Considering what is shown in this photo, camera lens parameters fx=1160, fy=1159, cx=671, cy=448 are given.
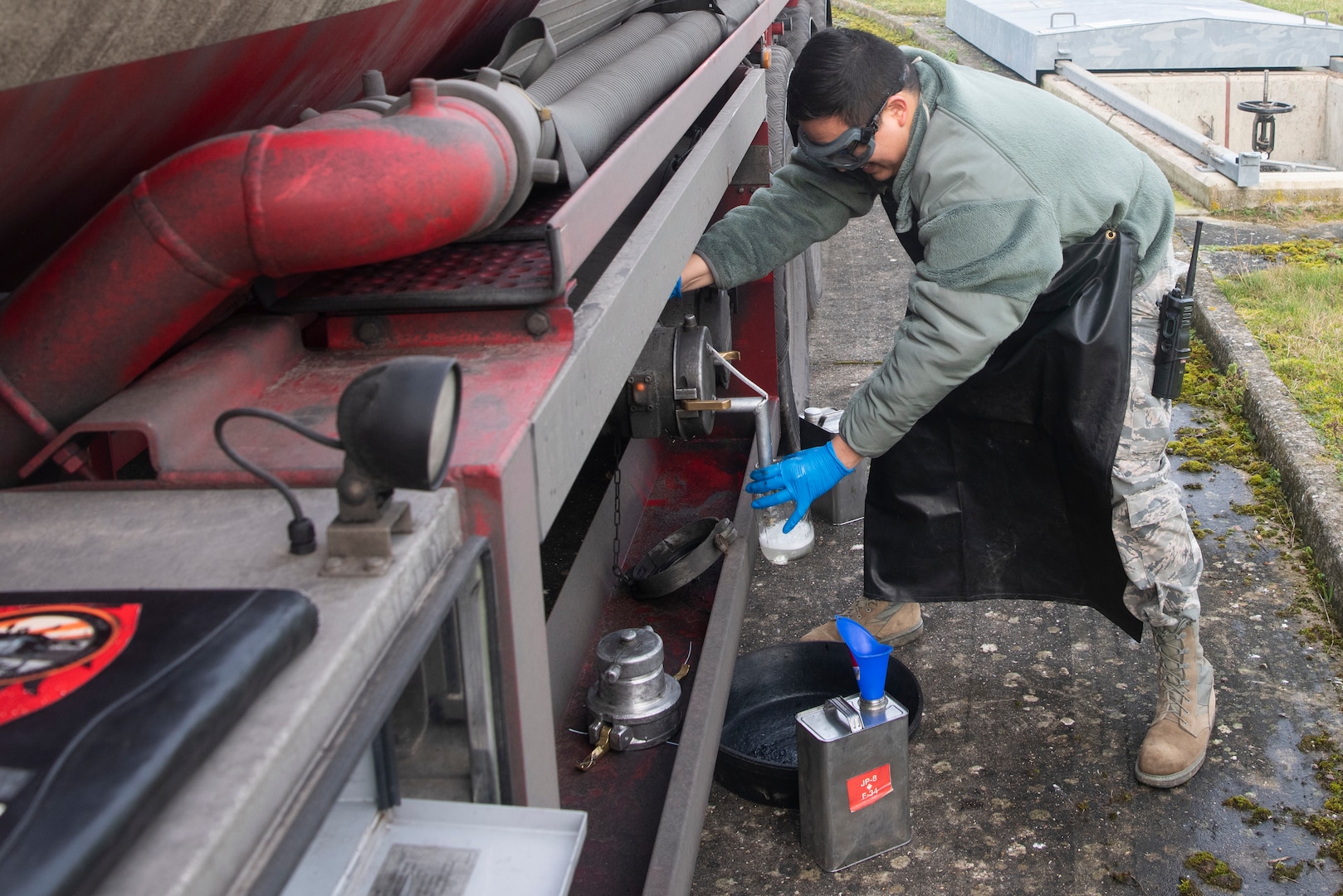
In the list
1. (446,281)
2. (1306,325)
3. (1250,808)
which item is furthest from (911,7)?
(446,281)

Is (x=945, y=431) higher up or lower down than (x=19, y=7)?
lower down

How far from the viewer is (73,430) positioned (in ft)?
3.79

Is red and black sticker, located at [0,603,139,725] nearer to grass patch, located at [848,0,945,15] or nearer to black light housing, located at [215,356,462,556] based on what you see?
black light housing, located at [215,356,462,556]

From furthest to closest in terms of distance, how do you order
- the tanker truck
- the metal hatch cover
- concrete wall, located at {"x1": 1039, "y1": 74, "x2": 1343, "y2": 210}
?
the metal hatch cover, concrete wall, located at {"x1": 1039, "y1": 74, "x2": 1343, "y2": 210}, the tanker truck

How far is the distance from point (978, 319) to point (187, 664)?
172 cm

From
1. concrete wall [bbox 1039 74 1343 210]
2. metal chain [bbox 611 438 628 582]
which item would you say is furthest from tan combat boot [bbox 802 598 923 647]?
concrete wall [bbox 1039 74 1343 210]

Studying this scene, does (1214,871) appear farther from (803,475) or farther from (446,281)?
(446,281)

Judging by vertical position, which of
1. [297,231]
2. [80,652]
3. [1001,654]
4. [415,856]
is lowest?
[1001,654]

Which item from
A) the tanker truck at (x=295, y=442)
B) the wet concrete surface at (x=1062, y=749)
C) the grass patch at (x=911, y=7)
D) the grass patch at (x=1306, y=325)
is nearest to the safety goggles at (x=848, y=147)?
the tanker truck at (x=295, y=442)

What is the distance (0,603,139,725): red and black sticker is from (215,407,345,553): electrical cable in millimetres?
134

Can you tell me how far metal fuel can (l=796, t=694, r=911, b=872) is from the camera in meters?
2.24

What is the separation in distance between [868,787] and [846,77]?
1389 millimetres

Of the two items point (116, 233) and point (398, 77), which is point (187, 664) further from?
point (398, 77)

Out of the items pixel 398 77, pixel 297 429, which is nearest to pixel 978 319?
pixel 398 77
